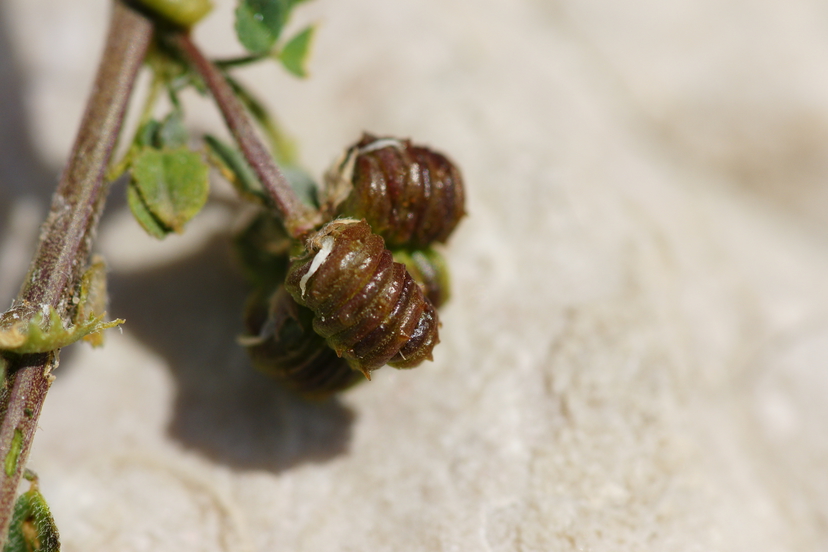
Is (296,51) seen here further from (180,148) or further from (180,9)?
(180,148)

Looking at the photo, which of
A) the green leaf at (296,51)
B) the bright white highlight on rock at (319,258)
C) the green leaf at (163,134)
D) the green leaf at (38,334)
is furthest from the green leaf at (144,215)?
the green leaf at (296,51)

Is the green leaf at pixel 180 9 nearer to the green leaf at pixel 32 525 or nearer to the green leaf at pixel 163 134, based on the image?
the green leaf at pixel 163 134

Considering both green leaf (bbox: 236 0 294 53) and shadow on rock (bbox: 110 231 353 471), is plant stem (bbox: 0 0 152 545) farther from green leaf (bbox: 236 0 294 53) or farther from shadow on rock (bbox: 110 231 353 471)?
shadow on rock (bbox: 110 231 353 471)

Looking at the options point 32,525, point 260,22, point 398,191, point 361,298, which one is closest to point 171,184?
point 260,22

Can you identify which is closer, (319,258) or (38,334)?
(38,334)

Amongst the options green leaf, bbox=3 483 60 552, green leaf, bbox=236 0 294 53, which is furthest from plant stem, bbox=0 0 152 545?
green leaf, bbox=236 0 294 53

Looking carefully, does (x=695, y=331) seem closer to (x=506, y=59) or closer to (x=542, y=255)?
(x=542, y=255)
